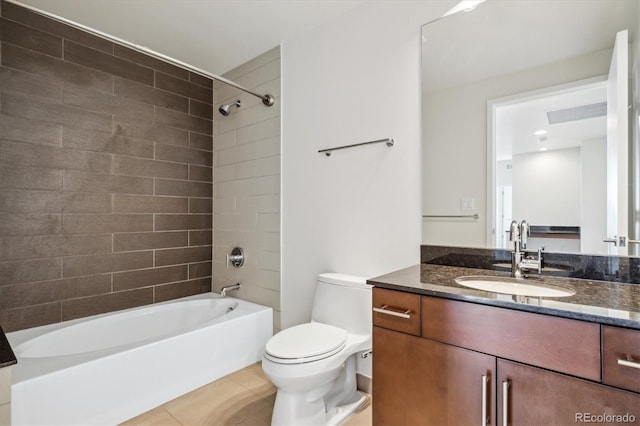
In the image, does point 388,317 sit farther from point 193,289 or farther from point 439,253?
point 193,289

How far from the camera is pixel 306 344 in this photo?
5.24 feet

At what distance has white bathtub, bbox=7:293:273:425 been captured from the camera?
4.87ft

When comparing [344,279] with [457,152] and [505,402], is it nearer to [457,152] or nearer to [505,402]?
[457,152]

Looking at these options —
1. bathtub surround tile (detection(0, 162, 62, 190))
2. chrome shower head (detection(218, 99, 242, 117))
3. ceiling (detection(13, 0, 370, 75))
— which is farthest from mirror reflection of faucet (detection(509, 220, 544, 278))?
bathtub surround tile (detection(0, 162, 62, 190))

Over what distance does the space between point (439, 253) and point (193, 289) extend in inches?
85.2

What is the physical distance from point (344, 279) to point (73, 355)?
1445 mm

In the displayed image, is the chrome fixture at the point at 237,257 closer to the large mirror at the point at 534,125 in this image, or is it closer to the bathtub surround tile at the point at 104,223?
the bathtub surround tile at the point at 104,223

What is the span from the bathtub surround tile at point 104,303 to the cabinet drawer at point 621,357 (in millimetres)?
2742

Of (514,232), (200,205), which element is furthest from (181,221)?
(514,232)

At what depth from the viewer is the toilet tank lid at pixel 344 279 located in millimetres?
1858

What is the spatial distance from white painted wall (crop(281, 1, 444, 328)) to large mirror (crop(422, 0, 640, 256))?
119mm

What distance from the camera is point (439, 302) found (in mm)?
1103

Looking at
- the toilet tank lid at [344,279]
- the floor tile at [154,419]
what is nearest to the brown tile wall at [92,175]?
the floor tile at [154,419]

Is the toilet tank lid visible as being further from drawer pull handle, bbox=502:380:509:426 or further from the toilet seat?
drawer pull handle, bbox=502:380:509:426
